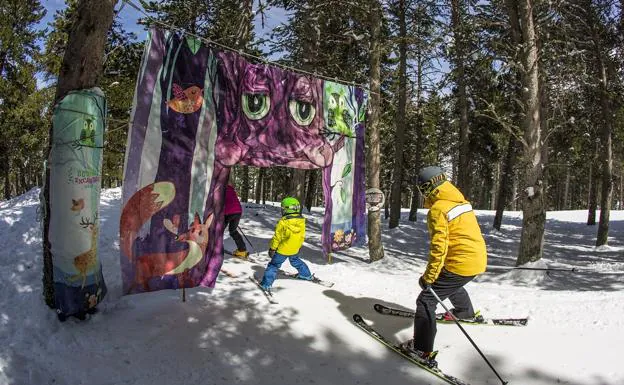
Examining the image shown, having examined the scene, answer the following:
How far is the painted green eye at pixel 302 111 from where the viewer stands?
27.4 feet

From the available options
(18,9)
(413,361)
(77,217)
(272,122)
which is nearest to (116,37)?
(18,9)

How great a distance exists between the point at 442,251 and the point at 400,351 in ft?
4.05

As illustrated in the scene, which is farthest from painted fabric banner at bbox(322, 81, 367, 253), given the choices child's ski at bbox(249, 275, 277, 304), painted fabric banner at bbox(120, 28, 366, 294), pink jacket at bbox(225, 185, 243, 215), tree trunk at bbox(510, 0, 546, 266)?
tree trunk at bbox(510, 0, 546, 266)

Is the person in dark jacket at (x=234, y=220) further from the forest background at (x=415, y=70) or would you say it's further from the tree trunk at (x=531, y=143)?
the tree trunk at (x=531, y=143)

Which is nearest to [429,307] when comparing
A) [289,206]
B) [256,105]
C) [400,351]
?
[400,351]

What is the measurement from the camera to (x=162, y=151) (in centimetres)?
575

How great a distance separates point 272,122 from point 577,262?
10.4 metres

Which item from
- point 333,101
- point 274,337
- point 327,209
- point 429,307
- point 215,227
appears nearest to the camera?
point 429,307

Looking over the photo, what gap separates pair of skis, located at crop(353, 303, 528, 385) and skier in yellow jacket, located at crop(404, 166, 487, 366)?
73mm

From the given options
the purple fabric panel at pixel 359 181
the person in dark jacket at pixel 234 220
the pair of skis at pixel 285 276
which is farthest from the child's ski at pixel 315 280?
the purple fabric panel at pixel 359 181

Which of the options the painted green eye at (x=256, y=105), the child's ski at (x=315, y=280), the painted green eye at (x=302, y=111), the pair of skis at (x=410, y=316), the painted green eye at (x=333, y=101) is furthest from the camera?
the painted green eye at (x=333, y=101)

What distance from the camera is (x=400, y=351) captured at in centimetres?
470

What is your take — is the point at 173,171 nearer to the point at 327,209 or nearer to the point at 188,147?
the point at 188,147

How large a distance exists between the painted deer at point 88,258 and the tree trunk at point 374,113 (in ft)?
21.9
